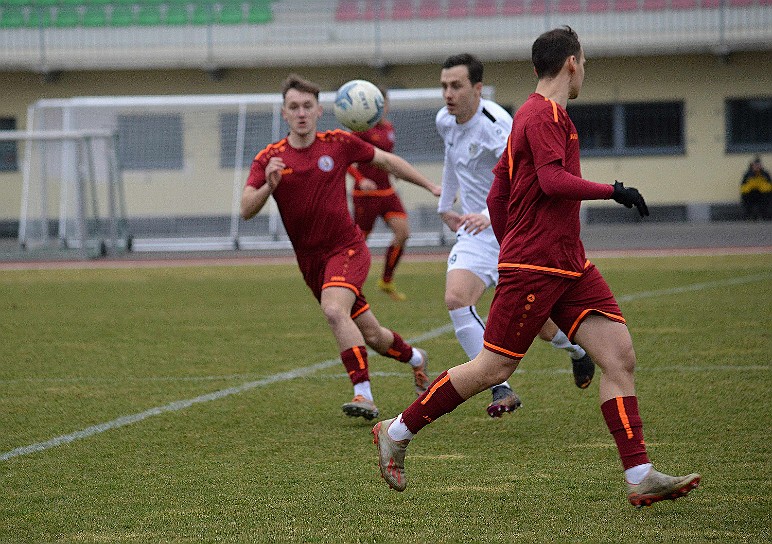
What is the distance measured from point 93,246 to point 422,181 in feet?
49.3

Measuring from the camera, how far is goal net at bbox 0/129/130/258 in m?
21.4

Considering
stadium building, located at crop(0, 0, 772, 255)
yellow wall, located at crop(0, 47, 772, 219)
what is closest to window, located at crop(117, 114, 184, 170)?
stadium building, located at crop(0, 0, 772, 255)

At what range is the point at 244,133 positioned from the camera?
2381 cm

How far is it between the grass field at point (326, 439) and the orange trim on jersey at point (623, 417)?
1.10ft

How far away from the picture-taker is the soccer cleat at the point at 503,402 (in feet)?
21.3

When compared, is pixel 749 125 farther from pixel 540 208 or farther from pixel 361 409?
pixel 540 208

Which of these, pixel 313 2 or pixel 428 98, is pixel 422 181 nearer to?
pixel 428 98

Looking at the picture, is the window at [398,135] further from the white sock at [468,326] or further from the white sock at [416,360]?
the white sock at [468,326]

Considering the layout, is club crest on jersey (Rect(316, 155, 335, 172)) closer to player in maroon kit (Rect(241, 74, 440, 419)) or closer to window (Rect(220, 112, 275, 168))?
player in maroon kit (Rect(241, 74, 440, 419))

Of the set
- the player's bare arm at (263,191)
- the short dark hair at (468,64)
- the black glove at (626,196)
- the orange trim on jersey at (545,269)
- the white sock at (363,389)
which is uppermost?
the short dark hair at (468,64)

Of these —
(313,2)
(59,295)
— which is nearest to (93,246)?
(59,295)

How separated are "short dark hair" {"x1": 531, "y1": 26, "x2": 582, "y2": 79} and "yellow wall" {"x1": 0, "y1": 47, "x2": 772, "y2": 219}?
24.8 meters

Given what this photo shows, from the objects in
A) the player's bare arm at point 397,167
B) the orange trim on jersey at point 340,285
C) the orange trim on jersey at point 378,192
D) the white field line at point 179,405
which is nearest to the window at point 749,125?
the orange trim on jersey at point 378,192

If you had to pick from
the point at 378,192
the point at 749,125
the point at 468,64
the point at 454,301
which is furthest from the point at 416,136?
the point at 454,301
